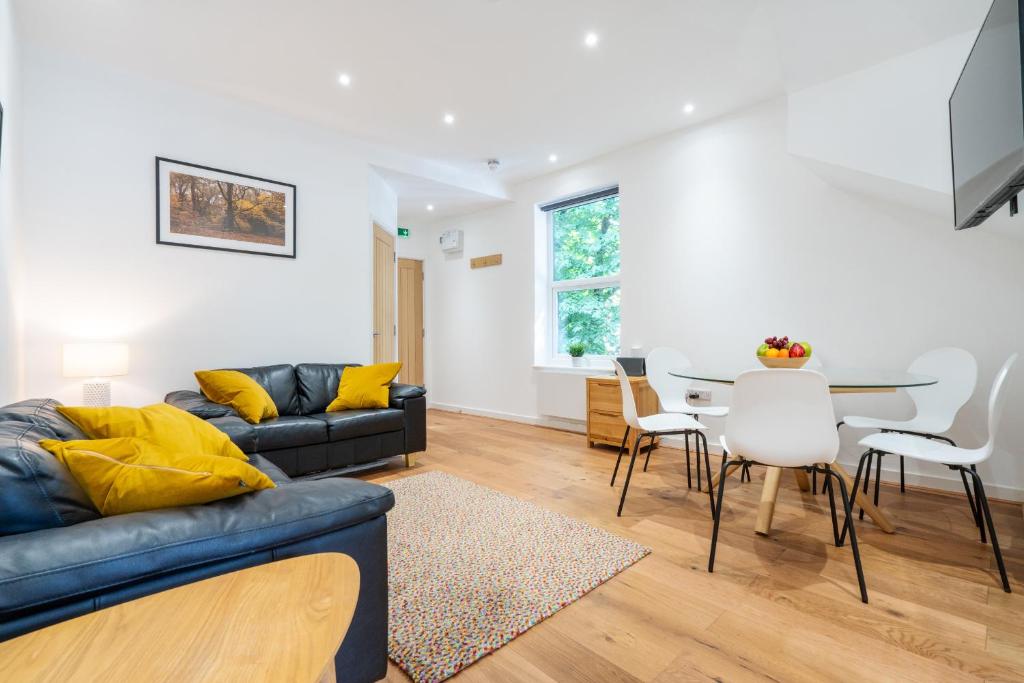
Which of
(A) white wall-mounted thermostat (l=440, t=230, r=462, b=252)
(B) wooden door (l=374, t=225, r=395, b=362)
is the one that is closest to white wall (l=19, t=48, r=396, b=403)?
(B) wooden door (l=374, t=225, r=395, b=362)

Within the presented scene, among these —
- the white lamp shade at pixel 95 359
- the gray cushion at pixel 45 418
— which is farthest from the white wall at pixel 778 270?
the gray cushion at pixel 45 418

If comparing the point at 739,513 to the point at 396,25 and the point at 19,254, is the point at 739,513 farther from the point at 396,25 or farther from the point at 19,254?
the point at 19,254

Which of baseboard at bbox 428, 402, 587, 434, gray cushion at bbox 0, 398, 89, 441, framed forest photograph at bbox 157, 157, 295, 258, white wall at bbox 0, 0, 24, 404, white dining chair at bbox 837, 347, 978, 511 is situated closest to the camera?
gray cushion at bbox 0, 398, 89, 441

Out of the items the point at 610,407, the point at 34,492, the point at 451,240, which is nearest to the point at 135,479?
the point at 34,492

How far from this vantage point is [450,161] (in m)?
4.94

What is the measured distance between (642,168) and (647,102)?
2.70 feet

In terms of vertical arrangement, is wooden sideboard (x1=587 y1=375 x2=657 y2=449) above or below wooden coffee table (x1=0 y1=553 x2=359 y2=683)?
below

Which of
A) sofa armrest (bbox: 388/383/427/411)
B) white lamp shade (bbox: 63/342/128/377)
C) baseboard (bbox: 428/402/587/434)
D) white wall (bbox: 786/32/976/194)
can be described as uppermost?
white wall (bbox: 786/32/976/194)

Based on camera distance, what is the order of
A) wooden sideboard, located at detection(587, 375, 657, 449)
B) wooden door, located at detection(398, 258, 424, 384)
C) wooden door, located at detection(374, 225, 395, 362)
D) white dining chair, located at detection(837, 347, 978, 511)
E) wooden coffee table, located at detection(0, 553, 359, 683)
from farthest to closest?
1. wooden door, located at detection(398, 258, 424, 384)
2. wooden door, located at detection(374, 225, 395, 362)
3. wooden sideboard, located at detection(587, 375, 657, 449)
4. white dining chair, located at detection(837, 347, 978, 511)
5. wooden coffee table, located at detection(0, 553, 359, 683)

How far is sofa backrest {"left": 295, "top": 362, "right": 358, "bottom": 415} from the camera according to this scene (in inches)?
147

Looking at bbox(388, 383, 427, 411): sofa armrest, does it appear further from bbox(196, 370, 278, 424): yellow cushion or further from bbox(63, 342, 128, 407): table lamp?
bbox(63, 342, 128, 407): table lamp

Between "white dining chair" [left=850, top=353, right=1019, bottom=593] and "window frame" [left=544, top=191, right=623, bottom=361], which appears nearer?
"white dining chair" [left=850, top=353, right=1019, bottom=593]

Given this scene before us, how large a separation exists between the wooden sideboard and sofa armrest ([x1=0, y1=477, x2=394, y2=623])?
3109 mm

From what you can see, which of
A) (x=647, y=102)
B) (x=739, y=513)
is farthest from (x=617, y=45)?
(x=739, y=513)
